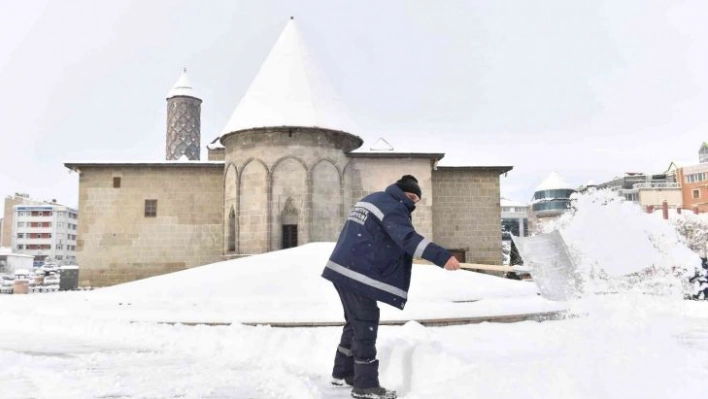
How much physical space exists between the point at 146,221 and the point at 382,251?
1708cm

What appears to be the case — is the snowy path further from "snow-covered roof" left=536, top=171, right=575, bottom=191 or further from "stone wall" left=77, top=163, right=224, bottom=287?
"snow-covered roof" left=536, top=171, right=575, bottom=191

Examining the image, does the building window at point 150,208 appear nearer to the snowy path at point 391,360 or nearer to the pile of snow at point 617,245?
the snowy path at point 391,360

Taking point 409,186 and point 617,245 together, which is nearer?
point 409,186

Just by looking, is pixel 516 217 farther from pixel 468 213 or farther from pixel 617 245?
pixel 617 245

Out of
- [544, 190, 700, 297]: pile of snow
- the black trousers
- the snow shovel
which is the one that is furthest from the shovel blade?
the black trousers

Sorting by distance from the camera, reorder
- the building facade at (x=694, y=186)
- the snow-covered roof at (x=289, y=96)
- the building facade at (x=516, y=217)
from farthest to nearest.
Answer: the building facade at (x=516, y=217) < the building facade at (x=694, y=186) < the snow-covered roof at (x=289, y=96)

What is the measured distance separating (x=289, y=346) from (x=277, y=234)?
38.8ft

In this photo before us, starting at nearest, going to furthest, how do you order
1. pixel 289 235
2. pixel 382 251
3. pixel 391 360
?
pixel 382 251 → pixel 391 360 → pixel 289 235

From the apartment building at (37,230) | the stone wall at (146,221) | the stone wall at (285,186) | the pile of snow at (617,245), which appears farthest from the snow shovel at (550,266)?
the apartment building at (37,230)

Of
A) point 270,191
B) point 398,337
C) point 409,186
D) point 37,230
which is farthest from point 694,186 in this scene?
point 37,230

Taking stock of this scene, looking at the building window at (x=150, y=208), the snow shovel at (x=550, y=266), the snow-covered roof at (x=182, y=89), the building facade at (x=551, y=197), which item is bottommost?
the snow shovel at (x=550, y=266)

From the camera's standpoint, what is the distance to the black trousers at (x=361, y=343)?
359 cm

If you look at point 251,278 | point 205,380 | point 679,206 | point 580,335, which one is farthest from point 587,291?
point 679,206

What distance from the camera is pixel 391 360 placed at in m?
4.13
